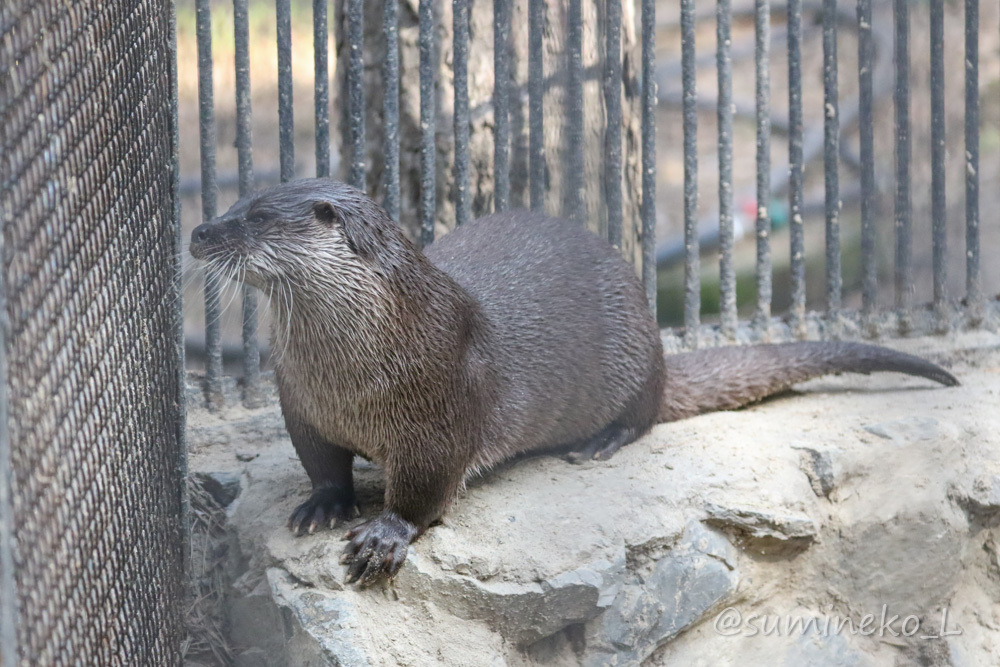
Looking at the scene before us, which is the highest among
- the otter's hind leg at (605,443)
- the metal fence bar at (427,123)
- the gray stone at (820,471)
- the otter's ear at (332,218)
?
the metal fence bar at (427,123)

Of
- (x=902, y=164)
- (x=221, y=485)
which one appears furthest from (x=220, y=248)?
(x=902, y=164)

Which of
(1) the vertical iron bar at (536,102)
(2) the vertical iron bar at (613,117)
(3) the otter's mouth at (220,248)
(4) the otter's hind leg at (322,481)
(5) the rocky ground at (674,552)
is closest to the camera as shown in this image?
(3) the otter's mouth at (220,248)

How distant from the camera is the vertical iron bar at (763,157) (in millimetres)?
3215

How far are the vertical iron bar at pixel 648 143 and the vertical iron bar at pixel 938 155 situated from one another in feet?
2.97

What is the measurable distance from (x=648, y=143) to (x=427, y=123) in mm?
657

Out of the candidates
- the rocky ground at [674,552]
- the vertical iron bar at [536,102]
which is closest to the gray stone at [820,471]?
the rocky ground at [674,552]

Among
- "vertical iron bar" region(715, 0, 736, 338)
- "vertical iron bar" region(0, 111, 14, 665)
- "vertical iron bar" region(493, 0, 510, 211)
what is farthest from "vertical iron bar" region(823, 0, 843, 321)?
"vertical iron bar" region(0, 111, 14, 665)

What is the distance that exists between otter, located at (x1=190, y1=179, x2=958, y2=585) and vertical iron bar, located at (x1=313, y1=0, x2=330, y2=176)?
44 cm

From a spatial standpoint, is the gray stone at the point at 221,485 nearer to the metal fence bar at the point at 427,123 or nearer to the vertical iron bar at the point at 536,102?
the metal fence bar at the point at 427,123

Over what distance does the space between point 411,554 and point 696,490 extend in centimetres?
72

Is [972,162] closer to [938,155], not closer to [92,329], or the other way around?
[938,155]

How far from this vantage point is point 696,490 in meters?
2.52

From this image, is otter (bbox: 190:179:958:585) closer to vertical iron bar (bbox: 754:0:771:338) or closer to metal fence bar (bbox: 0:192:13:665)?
vertical iron bar (bbox: 754:0:771:338)

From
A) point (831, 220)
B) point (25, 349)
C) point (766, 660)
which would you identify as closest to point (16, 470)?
point (25, 349)
